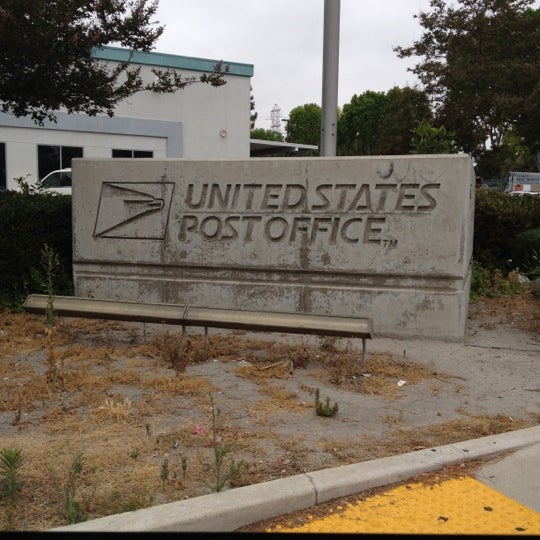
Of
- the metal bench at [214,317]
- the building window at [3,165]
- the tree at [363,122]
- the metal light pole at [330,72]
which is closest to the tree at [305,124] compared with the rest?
the tree at [363,122]

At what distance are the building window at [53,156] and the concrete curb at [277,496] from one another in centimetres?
2329

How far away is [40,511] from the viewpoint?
3121 millimetres

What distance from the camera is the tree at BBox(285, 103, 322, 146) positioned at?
236 feet

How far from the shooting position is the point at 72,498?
3.13 meters

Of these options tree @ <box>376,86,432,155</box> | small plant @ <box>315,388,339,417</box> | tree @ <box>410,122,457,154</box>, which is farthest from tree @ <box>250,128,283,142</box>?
small plant @ <box>315,388,339,417</box>

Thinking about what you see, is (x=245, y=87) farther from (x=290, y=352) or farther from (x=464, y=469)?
(x=464, y=469)

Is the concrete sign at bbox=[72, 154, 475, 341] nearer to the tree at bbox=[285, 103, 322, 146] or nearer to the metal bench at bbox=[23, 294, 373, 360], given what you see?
the metal bench at bbox=[23, 294, 373, 360]

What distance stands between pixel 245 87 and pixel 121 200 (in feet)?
70.8

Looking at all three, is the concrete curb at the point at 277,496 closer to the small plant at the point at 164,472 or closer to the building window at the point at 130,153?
→ the small plant at the point at 164,472

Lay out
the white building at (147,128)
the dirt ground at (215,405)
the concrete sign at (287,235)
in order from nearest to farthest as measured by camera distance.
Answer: the dirt ground at (215,405) → the concrete sign at (287,235) → the white building at (147,128)

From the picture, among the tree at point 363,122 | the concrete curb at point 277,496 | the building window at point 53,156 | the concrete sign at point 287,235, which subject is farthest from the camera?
the tree at point 363,122

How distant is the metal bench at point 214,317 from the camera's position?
18.8 ft

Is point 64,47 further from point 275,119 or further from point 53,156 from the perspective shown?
point 275,119

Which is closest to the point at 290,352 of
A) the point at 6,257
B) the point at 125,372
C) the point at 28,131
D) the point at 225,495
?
the point at 125,372
